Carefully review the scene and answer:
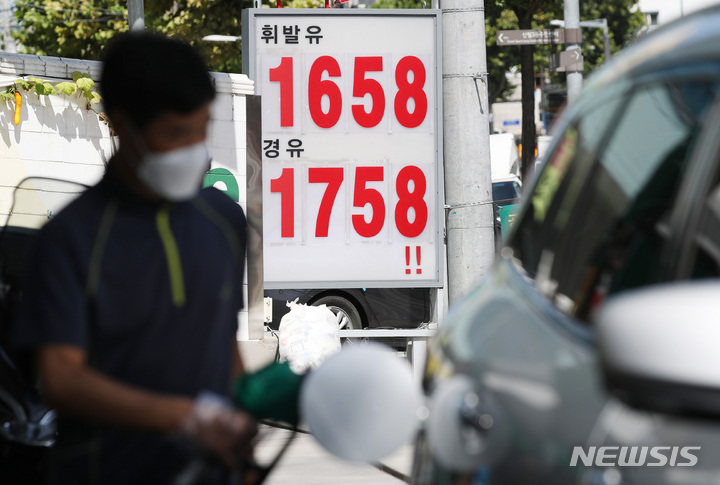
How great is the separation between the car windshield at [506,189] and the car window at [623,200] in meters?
17.1

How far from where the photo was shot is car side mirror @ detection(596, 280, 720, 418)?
132cm

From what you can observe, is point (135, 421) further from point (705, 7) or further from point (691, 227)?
point (705, 7)

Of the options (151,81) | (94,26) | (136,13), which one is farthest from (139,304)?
(94,26)

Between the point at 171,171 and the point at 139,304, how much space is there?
27cm

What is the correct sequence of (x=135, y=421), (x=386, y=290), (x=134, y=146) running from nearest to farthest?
(x=135, y=421) → (x=134, y=146) → (x=386, y=290)

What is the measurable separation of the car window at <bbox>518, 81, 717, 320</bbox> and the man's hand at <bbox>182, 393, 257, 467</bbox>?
2.13 ft

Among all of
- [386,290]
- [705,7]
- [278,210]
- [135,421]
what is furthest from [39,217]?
[386,290]

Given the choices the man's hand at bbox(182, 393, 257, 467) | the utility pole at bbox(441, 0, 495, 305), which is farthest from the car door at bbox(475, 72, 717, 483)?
the utility pole at bbox(441, 0, 495, 305)

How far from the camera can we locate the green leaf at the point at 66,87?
7.93 metres

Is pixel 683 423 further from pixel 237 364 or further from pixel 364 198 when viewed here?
pixel 364 198

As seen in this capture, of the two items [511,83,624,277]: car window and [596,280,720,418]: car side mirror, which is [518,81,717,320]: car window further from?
[596,280,720,418]: car side mirror

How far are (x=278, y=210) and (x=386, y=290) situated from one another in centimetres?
280

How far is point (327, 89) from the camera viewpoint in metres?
9.05

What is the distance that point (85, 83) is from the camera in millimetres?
8023
